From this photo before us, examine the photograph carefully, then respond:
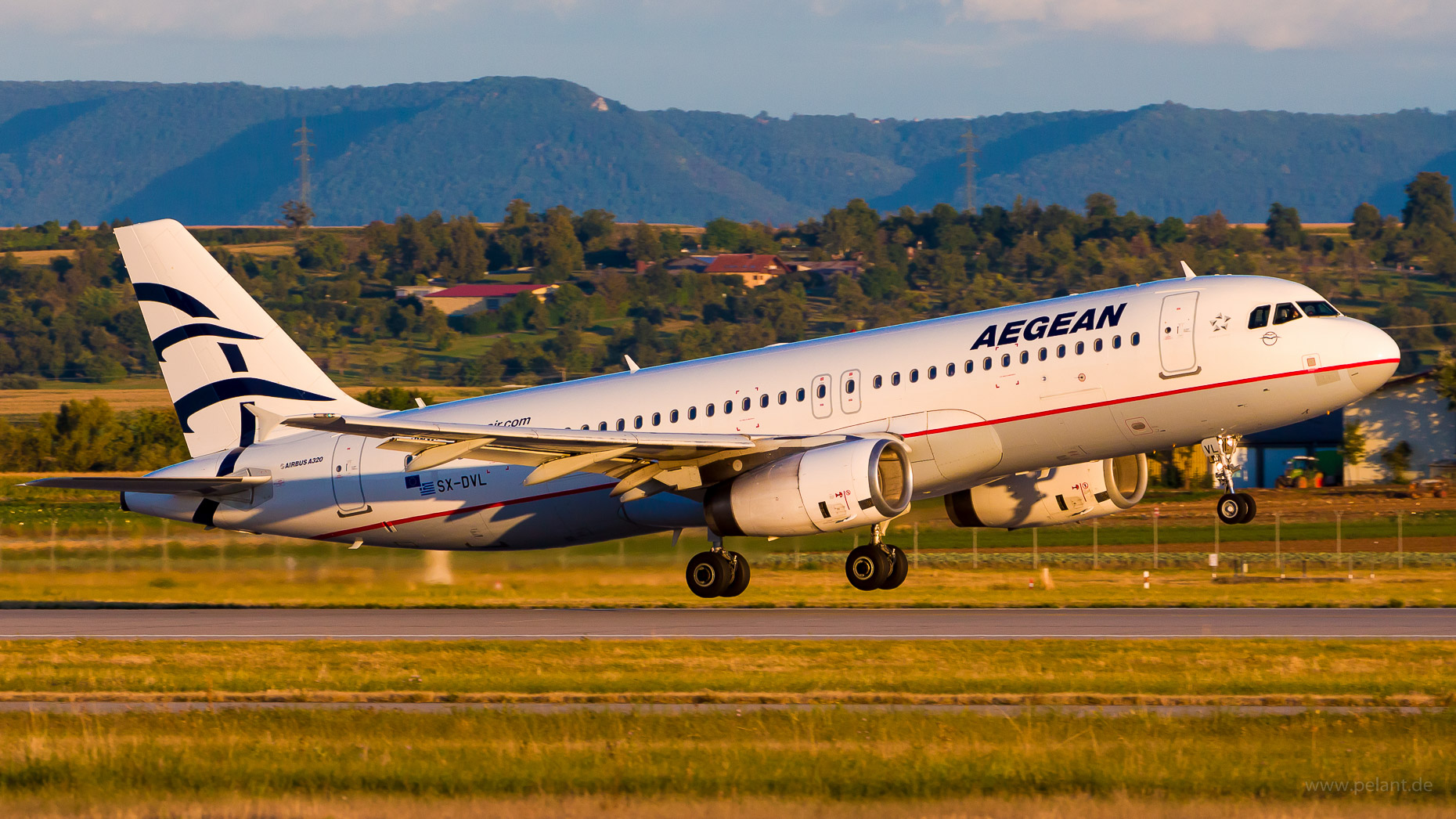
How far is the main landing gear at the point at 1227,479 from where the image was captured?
1214 inches

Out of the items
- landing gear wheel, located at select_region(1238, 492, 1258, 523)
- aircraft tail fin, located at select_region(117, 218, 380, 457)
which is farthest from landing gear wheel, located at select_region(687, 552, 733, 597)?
landing gear wheel, located at select_region(1238, 492, 1258, 523)

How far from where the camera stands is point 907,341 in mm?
32656

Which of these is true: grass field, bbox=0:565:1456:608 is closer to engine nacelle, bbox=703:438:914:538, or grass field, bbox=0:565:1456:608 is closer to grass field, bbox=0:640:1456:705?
engine nacelle, bbox=703:438:914:538

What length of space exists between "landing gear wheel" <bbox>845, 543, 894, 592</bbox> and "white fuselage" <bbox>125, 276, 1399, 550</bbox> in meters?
1.62

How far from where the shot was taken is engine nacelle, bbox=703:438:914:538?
1204 inches

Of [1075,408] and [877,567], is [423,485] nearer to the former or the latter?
[877,567]

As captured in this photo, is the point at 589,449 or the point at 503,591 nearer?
the point at 589,449

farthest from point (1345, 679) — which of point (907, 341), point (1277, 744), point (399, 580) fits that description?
point (399, 580)

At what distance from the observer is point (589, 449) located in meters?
31.4

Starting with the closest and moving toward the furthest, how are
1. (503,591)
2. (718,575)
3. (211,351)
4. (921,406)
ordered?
1. (921,406)
2. (718,575)
3. (211,351)
4. (503,591)

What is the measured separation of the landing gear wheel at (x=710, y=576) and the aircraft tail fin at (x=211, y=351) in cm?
904

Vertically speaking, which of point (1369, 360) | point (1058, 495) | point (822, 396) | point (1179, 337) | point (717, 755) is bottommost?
point (717, 755)

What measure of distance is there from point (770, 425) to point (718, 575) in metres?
3.43

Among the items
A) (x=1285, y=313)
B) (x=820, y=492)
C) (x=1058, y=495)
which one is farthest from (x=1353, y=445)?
(x=820, y=492)
